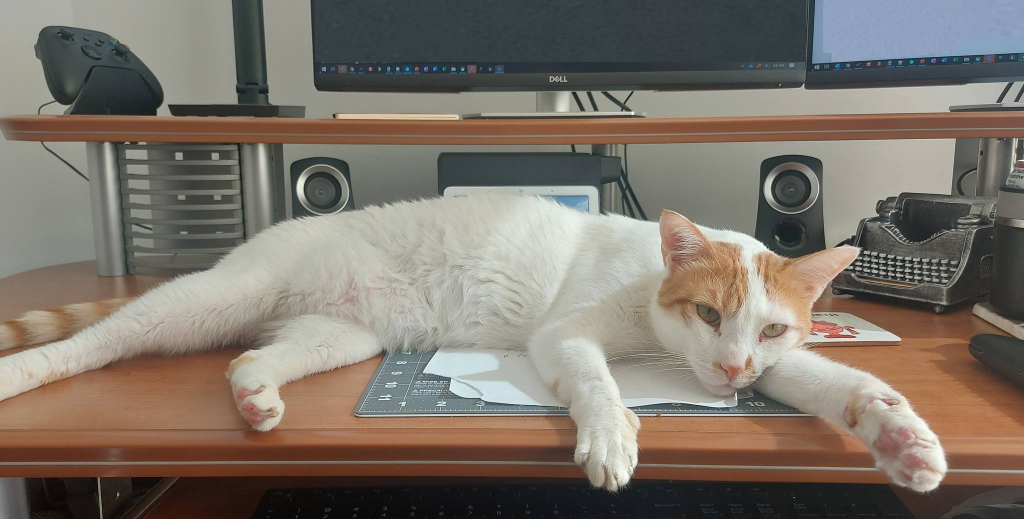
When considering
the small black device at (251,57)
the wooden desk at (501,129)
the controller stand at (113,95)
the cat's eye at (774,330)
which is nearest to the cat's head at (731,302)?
the cat's eye at (774,330)

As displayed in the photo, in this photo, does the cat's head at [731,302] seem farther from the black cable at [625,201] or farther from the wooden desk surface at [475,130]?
the black cable at [625,201]

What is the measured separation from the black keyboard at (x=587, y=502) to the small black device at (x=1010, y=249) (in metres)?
0.42

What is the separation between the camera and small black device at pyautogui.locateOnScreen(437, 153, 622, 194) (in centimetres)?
132

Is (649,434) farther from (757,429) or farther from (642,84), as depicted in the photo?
(642,84)

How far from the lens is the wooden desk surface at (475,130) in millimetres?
1113

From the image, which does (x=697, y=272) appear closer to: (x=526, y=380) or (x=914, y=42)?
(x=526, y=380)

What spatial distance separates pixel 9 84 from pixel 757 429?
1.90 m

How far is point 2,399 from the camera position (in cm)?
74

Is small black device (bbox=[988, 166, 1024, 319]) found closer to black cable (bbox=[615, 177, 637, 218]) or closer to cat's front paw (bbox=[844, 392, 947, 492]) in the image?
A: cat's front paw (bbox=[844, 392, 947, 492])

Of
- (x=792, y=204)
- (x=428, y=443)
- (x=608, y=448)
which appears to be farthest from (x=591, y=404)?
(x=792, y=204)

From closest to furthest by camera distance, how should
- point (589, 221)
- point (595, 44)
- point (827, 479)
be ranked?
point (827, 479), point (589, 221), point (595, 44)

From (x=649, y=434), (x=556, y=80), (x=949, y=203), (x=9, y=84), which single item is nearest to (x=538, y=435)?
(x=649, y=434)

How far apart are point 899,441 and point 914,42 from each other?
1.03 m

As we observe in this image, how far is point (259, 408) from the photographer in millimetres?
643
